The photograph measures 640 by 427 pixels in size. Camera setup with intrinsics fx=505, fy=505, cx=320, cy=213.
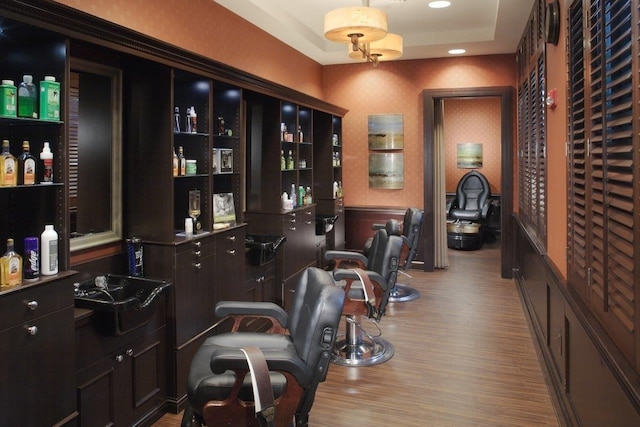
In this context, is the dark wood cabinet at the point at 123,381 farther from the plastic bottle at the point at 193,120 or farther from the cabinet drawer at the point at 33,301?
the plastic bottle at the point at 193,120

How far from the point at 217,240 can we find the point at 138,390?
1.08 m

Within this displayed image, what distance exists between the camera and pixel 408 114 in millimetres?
6867

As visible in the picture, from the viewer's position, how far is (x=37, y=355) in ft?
6.87

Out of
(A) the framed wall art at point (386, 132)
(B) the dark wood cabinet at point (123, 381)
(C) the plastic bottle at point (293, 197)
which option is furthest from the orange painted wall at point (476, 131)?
(B) the dark wood cabinet at point (123, 381)

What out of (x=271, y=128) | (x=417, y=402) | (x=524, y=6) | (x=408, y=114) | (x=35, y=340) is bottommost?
(x=417, y=402)

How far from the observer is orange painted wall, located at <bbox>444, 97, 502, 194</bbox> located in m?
9.38

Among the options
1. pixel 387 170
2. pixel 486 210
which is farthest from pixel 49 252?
pixel 486 210

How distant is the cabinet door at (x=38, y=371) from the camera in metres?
1.98

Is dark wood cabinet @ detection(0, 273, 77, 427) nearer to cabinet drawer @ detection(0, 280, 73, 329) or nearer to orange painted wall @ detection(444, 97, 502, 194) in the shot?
cabinet drawer @ detection(0, 280, 73, 329)

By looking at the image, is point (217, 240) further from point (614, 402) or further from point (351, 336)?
point (614, 402)

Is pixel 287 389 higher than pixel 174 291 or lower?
lower

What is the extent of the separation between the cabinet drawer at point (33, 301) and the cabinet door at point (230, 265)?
4.28ft

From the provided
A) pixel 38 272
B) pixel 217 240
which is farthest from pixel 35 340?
pixel 217 240

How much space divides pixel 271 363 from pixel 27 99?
153 centimetres
